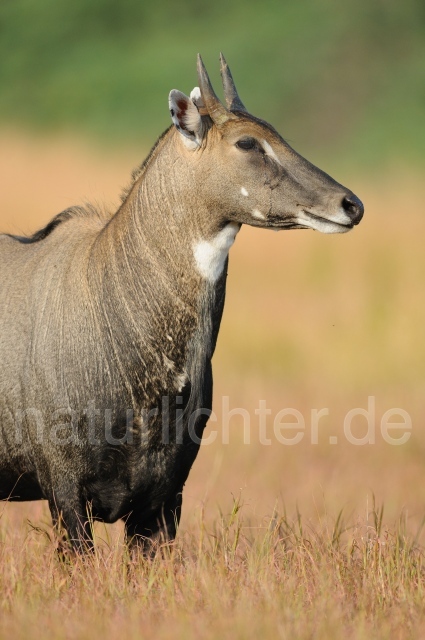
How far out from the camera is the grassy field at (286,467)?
18.3ft

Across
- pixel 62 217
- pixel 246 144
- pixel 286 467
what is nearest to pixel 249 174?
pixel 246 144

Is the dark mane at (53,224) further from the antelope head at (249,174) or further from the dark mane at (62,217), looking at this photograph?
the antelope head at (249,174)

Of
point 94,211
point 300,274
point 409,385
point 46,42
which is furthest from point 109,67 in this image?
point 94,211

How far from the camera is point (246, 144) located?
6.52 m

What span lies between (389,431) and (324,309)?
4.58m

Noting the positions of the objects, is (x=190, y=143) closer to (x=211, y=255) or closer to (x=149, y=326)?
(x=211, y=255)

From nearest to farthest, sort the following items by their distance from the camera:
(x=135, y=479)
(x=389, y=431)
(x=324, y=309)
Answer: (x=135, y=479) < (x=389, y=431) < (x=324, y=309)

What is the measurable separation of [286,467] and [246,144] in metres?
5.68

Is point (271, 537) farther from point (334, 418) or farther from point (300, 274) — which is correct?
point (300, 274)

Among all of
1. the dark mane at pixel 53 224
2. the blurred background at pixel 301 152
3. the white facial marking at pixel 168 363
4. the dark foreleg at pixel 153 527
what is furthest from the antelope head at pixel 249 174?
the dark foreleg at pixel 153 527

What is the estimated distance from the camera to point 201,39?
37875 millimetres

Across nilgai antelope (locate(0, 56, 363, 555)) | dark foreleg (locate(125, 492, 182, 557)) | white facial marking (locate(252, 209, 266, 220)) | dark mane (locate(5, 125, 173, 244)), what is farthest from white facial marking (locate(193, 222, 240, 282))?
dark foreleg (locate(125, 492, 182, 557))

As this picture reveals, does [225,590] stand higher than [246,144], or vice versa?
[246,144]

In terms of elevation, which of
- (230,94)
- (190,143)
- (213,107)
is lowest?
(190,143)
